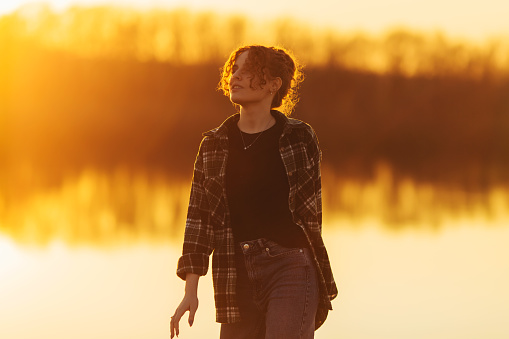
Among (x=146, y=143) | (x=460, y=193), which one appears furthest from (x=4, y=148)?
(x=460, y=193)

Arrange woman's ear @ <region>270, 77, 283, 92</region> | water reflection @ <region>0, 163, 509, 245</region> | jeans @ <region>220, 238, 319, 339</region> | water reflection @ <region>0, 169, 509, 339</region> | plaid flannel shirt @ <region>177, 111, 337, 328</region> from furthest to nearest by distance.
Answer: water reflection @ <region>0, 163, 509, 245</region> → water reflection @ <region>0, 169, 509, 339</region> → woman's ear @ <region>270, 77, 283, 92</region> → plaid flannel shirt @ <region>177, 111, 337, 328</region> → jeans @ <region>220, 238, 319, 339</region>

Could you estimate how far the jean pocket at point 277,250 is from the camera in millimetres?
3432

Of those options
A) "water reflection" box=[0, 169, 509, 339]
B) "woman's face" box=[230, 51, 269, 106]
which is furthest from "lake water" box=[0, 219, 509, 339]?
"woman's face" box=[230, 51, 269, 106]

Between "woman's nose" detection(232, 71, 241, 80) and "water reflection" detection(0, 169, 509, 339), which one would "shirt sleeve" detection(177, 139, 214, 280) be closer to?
"woman's nose" detection(232, 71, 241, 80)

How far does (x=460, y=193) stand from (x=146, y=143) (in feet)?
72.2

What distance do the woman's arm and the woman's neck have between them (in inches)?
20.3

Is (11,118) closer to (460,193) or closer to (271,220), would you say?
(460,193)

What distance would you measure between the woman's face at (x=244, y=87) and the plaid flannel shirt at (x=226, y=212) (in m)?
0.12

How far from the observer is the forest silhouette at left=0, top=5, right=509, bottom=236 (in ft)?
137

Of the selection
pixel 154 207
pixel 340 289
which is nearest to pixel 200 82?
pixel 154 207

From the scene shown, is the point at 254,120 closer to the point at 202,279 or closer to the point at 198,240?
the point at 198,240

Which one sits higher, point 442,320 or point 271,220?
point 271,220

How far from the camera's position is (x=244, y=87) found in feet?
11.6

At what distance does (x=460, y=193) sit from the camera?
15.9 m
